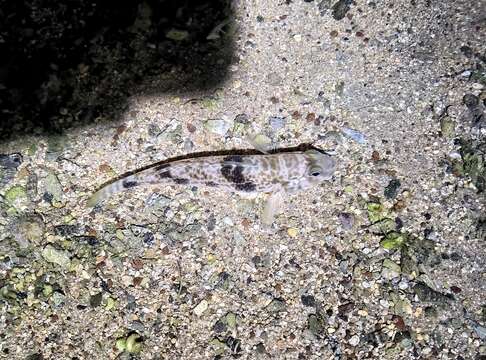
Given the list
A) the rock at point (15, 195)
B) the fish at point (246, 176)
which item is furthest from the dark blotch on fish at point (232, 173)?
the rock at point (15, 195)

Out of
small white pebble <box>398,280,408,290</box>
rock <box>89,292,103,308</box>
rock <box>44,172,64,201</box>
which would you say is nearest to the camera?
small white pebble <box>398,280,408,290</box>

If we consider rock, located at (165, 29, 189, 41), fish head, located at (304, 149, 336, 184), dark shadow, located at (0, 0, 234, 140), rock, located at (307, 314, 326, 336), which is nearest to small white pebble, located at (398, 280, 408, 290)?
rock, located at (307, 314, 326, 336)

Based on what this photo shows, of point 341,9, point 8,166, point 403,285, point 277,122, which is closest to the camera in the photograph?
point 403,285

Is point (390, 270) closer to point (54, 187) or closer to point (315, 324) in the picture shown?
point (315, 324)

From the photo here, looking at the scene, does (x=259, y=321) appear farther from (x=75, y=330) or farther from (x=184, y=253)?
(x=75, y=330)

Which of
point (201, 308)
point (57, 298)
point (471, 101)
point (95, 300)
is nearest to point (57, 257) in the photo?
point (57, 298)

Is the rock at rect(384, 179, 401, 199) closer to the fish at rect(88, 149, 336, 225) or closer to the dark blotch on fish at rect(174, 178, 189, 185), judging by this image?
the fish at rect(88, 149, 336, 225)

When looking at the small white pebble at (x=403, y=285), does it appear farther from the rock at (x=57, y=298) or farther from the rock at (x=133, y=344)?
the rock at (x=57, y=298)
